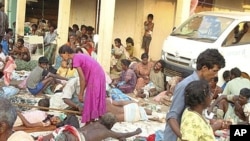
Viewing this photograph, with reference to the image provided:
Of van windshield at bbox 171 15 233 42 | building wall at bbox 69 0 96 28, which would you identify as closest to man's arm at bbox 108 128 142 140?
van windshield at bbox 171 15 233 42

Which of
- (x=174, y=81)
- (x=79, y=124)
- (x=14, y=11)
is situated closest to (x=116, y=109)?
(x=79, y=124)

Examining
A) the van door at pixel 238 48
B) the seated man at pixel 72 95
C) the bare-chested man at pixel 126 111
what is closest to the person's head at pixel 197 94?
the seated man at pixel 72 95

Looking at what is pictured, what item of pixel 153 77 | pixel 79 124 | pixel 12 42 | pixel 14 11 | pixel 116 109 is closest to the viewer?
pixel 79 124

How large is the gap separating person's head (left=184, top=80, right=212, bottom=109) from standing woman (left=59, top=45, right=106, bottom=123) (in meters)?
3.51

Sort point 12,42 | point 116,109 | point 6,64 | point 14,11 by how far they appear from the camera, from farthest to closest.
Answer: point 14,11, point 12,42, point 6,64, point 116,109

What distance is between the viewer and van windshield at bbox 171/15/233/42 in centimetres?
1116

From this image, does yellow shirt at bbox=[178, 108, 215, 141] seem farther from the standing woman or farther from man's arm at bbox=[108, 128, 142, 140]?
the standing woman

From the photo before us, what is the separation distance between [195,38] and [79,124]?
4848 mm

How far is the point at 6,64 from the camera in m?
10.4

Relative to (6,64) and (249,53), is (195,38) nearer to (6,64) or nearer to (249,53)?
(249,53)

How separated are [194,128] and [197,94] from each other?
25 cm

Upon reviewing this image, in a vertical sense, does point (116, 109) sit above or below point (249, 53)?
below

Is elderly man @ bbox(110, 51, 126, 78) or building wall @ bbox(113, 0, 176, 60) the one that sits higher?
building wall @ bbox(113, 0, 176, 60)

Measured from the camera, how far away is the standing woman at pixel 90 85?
727 cm
